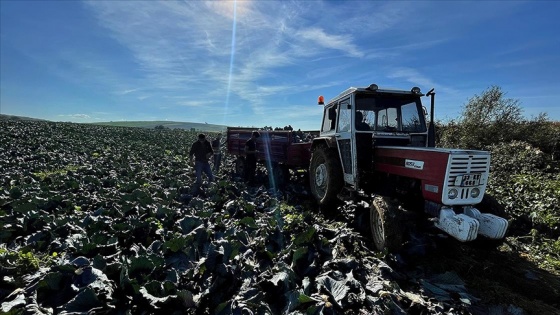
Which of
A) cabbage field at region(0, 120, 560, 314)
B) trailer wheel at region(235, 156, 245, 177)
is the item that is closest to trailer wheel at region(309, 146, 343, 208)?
cabbage field at region(0, 120, 560, 314)

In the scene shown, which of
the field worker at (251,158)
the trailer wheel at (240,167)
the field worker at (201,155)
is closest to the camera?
the field worker at (201,155)

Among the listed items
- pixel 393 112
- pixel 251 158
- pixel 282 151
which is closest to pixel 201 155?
pixel 251 158

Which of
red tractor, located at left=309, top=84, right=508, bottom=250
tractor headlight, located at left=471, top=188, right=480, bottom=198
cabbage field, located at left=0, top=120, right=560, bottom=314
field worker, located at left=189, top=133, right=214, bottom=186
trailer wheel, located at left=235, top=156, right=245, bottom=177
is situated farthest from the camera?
trailer wheel, located at left=235, top=156, right=245, bottom=177

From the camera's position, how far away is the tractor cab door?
5.95m

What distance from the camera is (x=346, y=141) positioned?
623 centimetres

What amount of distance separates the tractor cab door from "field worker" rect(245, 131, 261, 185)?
4633 mm

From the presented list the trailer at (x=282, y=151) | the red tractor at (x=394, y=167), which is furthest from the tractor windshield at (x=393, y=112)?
the trailer at (x=282, y=151)

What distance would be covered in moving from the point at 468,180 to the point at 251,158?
7627 millimetres

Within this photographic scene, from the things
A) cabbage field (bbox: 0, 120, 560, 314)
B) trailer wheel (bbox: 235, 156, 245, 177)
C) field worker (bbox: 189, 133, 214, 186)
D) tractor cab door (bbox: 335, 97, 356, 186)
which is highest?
tractor cab door (bbox: 335, 97, 356, 186)

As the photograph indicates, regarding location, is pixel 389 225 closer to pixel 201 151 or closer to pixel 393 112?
pixel 393 112

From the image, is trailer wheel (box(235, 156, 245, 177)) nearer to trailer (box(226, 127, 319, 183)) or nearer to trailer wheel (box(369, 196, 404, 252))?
trailer (box(226, 127, 319, 183))

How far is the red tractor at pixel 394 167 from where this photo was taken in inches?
171

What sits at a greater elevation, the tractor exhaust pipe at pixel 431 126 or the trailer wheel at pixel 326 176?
the tractor exhaust pipe at pixel 431 126

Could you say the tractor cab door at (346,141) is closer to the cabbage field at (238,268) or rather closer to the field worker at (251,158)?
the cabbage field at (238,268)
